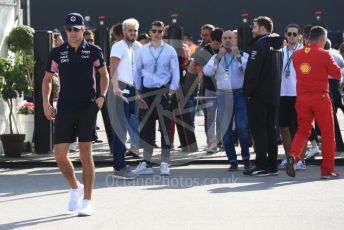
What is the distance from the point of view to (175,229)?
294 inches

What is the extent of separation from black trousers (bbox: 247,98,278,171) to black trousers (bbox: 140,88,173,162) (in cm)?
97

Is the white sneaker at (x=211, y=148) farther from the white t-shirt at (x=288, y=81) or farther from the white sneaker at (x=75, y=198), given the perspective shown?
the white sneaker at (x=75, y=198)

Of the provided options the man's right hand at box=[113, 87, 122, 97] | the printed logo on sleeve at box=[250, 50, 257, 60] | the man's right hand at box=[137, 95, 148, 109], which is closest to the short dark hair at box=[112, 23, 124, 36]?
the man's right hand at box=[137, 95, 148, 109]

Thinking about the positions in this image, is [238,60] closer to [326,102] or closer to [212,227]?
[326,102]

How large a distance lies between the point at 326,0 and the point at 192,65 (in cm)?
1361

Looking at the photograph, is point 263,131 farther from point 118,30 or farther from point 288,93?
point 118,30

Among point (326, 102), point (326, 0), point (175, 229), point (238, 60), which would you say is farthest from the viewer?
point (326, 0)

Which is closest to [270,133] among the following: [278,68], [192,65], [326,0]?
[278,68]

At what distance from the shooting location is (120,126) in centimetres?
1070

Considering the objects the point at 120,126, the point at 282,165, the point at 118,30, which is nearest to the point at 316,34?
the point at 282,165

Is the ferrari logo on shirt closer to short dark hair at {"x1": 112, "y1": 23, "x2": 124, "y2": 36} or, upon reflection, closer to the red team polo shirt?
the red team polo shirt

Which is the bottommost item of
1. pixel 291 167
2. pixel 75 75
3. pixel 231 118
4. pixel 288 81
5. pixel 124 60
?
pixel 291 167

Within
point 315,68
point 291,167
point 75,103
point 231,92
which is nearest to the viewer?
→ point 75,103

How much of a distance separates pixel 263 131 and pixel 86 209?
3.23 metres
